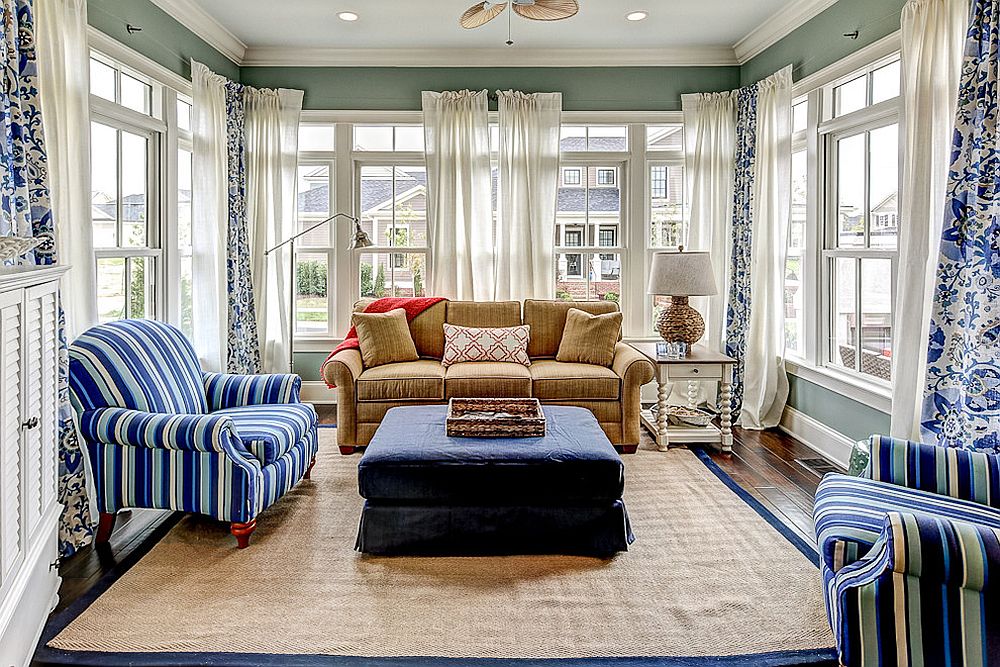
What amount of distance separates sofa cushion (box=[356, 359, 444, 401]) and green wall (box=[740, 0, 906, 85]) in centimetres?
298

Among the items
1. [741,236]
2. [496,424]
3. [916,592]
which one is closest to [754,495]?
[496,424]

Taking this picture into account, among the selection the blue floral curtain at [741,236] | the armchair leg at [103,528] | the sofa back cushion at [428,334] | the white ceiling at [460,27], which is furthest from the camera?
the blue floral curtain at [741,236]

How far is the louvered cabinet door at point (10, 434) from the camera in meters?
1.91

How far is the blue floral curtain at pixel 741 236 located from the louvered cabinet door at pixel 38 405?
4280mm

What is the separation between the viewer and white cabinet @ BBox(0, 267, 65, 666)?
76.7 inches

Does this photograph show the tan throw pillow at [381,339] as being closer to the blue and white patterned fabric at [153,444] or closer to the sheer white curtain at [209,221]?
the sheer white curtain at [209,221]

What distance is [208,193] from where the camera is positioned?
5.01 meters

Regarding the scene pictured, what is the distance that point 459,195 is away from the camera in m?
5.70

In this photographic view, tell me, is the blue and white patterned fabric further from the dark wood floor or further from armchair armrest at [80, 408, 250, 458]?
the dark wood floor

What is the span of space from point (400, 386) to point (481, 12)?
2.15m

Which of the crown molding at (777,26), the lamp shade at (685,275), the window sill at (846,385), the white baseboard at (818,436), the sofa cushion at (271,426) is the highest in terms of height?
the crown molding at (777,26)

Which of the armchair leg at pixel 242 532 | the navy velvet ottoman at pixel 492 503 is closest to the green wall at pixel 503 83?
the navy velvet ottoman at pixel 492 503

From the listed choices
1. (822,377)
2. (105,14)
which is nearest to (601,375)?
(822,377)

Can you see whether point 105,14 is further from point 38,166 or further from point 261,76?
point 261,76
